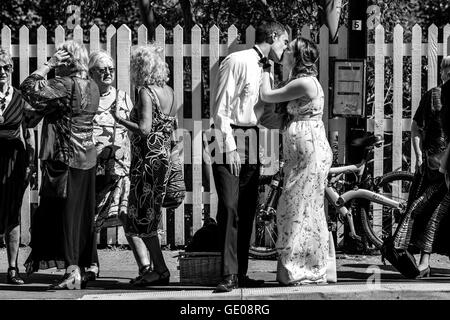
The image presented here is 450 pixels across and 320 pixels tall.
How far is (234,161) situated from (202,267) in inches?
38.5

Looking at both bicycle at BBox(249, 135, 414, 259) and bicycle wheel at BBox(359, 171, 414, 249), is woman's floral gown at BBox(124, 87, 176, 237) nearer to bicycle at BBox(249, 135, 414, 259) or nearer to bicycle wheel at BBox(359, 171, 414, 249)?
bicycle at BBox(249, 135, 414, 259)

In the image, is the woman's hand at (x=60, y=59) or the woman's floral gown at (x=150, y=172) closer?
the woman's hand at (x=60, y=59)

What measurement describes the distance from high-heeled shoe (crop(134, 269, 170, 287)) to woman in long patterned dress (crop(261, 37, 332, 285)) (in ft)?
3.04

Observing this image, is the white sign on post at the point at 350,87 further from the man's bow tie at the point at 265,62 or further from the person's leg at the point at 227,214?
the person's leg at the point at 227,214

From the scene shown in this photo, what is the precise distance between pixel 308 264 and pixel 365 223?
1.97m

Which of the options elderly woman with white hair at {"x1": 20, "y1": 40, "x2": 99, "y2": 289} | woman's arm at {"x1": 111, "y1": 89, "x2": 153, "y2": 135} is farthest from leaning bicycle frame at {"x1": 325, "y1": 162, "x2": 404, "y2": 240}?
elderly woman with white hair at {"x1": 20, "y1": 40, "x2": 99, "y2": 289}

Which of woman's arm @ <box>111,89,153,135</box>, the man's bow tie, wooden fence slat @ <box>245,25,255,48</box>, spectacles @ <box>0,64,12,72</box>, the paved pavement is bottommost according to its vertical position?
the paved pavement

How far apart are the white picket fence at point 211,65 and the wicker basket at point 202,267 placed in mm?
2028

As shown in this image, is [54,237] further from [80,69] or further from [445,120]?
[445,120]

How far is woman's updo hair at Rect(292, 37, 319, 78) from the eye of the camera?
755 centimetres

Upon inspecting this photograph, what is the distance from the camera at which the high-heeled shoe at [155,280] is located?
7.98 m

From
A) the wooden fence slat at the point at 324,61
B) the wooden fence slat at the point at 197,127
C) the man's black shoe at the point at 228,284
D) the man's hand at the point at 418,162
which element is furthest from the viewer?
the wooden fence slat at the point at 197,127

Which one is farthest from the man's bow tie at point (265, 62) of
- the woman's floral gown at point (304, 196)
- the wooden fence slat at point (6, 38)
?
the wooden fence slat at point (6, 38)
